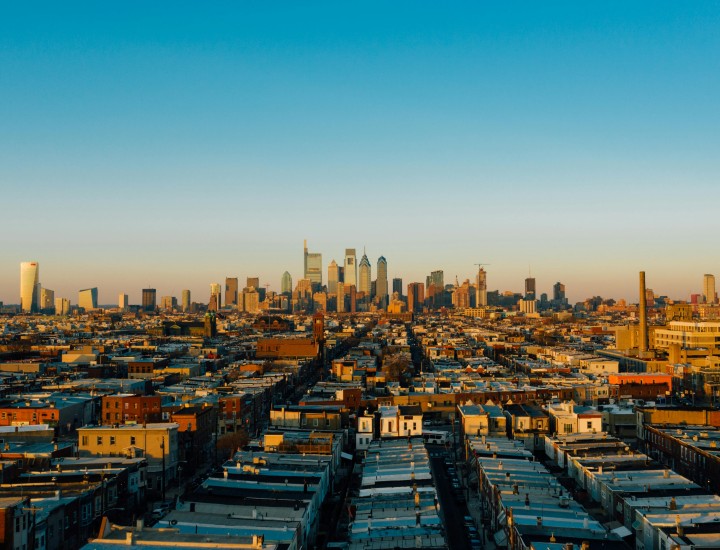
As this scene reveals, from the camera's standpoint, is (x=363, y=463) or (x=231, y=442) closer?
(x=363, y=463)

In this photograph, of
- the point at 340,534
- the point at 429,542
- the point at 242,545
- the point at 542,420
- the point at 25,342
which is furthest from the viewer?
the point at 25,342

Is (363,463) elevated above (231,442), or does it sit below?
above

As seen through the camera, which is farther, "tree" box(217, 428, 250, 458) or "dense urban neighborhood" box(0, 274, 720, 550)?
"tree" box(217, 428, 250, 458)

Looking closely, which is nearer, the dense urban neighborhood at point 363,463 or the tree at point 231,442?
the dense urban neighborhood at point 363,463

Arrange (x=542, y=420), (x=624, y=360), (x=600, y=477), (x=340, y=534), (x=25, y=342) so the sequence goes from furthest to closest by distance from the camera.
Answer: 1. (x=25, y=342)
2. (x=624, y=360)
3. (x=542, y=420)
4. (x=600, y=477)
5. (x=340, y=534)

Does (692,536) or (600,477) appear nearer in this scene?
(692,536)

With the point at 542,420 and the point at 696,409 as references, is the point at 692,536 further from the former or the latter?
the point at 696,409

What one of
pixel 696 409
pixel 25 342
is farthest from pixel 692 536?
pixel 25 342

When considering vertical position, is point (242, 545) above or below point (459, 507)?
above
